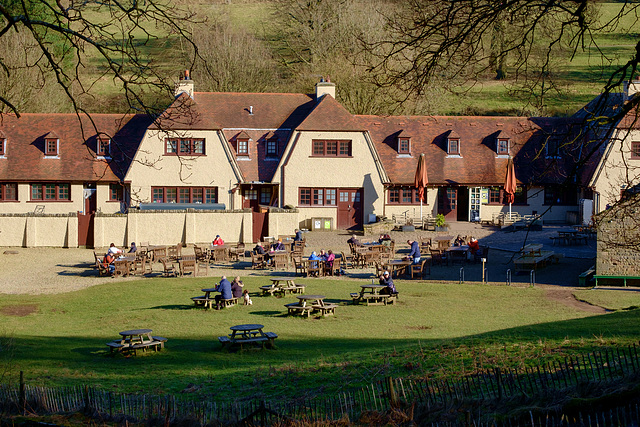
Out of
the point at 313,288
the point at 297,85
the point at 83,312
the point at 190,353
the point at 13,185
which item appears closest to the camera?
the point at 190,353

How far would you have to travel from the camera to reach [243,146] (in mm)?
45906

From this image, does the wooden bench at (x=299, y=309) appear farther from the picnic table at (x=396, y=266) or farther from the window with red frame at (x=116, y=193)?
the window with red frame at (x=116, y=193)

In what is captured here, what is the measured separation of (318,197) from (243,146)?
604 centimetres

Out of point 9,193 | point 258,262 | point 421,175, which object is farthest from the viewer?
point 9,193

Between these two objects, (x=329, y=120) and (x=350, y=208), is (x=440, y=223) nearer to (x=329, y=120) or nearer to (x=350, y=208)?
(x=350, y=208)

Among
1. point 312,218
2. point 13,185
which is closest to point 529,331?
point 312,218

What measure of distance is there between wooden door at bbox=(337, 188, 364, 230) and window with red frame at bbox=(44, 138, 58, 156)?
18451 millimetres

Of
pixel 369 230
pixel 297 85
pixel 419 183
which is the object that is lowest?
pixel 369 230

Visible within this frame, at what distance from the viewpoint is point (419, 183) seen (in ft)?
139

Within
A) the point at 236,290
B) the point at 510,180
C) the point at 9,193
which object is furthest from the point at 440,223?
the point at 9,193

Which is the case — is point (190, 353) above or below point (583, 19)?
below

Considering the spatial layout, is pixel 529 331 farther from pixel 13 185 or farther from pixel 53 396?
pixel 13 185

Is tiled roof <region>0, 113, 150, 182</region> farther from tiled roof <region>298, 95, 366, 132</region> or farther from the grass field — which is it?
the grass field

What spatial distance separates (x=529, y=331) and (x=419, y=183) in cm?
2634
